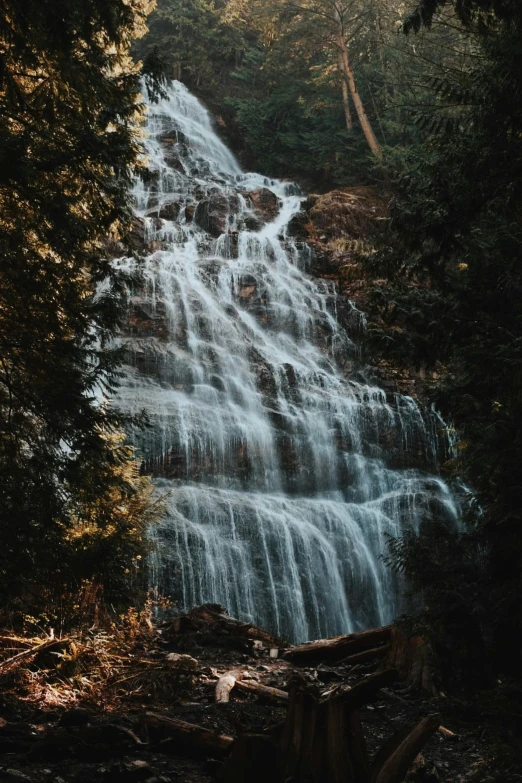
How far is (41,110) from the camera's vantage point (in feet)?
23.1

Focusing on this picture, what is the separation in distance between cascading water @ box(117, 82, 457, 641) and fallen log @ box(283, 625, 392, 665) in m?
3.56

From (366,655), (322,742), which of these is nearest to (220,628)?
(366,655)

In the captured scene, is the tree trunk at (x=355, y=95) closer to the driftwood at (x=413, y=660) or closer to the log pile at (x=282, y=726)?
the log pile at (x=282, y=726)

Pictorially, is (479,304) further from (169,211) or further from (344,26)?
(344,26)

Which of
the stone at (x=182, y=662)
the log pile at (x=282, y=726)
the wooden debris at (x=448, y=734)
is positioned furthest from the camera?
the stone at (x=182, y=662)

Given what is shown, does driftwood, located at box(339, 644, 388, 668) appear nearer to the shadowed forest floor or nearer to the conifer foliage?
the shadowed forest floor

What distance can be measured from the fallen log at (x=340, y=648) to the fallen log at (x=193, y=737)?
3676mm

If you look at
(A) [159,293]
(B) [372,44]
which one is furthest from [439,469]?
(B) [372,44]

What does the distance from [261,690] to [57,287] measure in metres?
4.38

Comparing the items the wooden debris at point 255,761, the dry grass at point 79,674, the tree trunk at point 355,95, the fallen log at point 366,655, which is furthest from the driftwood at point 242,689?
the tree trunk at point 355,95

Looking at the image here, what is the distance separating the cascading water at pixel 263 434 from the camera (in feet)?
45.7

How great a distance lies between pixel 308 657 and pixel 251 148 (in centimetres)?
3154

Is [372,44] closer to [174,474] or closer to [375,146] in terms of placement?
[375,146]

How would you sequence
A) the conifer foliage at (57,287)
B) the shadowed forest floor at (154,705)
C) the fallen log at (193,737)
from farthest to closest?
the conifer foliage at (57,287) → the fallen log at (193,737) → the shadowed forest floor at (154,705)
